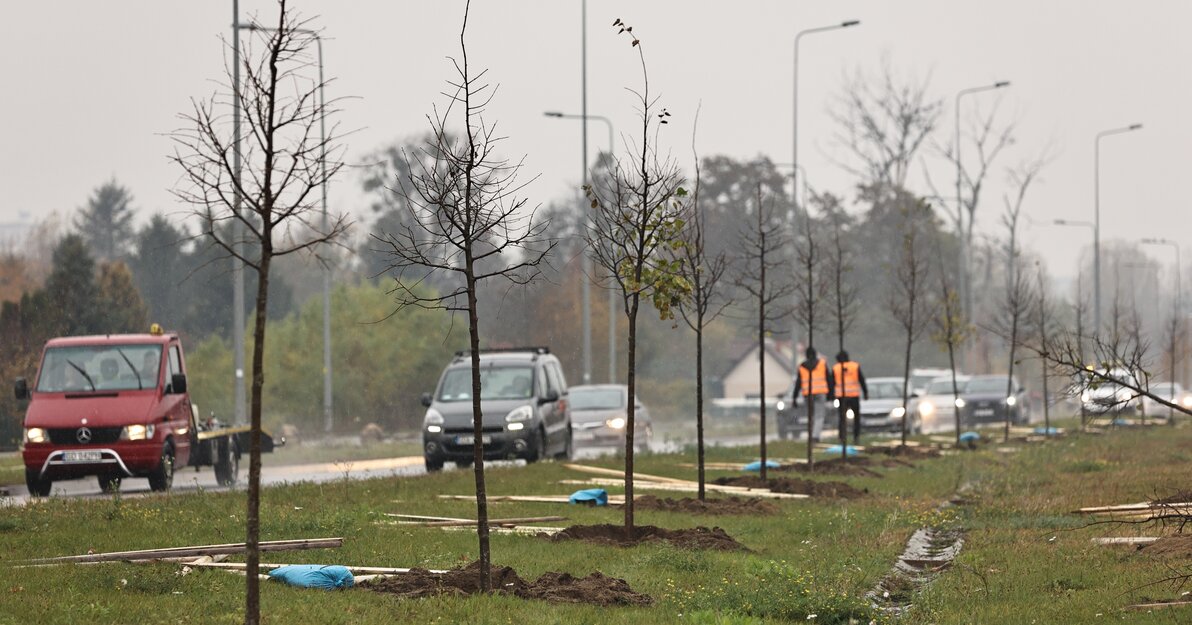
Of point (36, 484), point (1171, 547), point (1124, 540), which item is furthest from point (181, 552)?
point (36, 484)

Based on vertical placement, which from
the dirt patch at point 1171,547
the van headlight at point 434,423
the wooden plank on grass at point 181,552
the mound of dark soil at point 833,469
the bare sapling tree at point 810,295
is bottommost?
the mound of dark soil at point 833,469

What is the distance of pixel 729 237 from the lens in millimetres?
78375

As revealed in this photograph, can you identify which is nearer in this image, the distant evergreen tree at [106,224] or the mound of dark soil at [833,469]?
the mound of dark soil at [833,469]

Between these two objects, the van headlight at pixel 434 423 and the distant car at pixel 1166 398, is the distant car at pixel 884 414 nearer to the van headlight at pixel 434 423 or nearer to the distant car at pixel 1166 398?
the van headlight at pixel 434 423

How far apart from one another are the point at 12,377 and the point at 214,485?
59.2 ft

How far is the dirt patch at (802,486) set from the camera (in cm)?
2064

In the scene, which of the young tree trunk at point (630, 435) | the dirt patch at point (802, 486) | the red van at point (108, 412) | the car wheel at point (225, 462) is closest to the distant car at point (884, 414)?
the dirt patch at point (802, 486)

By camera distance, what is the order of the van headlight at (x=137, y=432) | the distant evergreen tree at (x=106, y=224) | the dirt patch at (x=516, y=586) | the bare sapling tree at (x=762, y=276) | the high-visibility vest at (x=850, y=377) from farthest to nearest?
the distant evergreen tree at (x=106, y=224) < the high-visibility vest at (x=850, y=377) < the van headlight at (x=137, y=432) < the bare sapling tree at (x=762, y=276) < the dirt patch at (x=516, y=586)

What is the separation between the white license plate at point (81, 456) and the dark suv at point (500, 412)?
228 inches

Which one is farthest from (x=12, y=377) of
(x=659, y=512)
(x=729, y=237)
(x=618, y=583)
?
(x=729, y=237)

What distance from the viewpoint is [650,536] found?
1452 cm

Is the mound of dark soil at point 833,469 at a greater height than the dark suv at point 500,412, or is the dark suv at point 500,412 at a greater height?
the dark suv at point 500,412

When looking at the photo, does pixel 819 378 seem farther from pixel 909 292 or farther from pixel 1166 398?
pixel 1166 398

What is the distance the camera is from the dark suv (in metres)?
26.4
